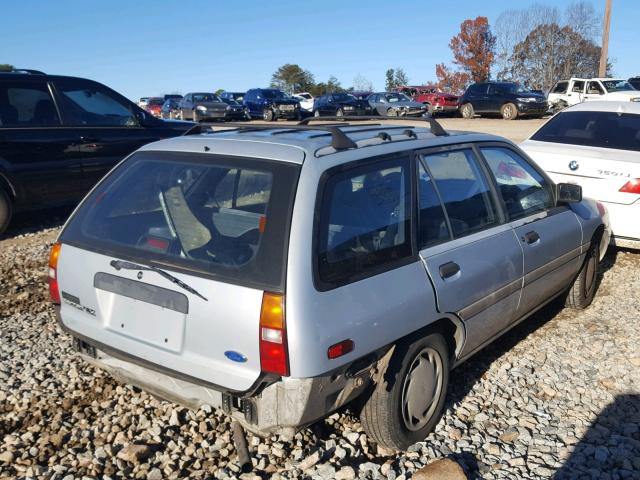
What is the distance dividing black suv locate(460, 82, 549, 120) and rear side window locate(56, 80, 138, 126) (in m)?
21.9

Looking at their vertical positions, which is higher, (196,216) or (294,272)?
(196,216)

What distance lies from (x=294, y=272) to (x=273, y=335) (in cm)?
27

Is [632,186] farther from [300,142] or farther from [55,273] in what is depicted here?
[55,273]

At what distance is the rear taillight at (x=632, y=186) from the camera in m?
5.93

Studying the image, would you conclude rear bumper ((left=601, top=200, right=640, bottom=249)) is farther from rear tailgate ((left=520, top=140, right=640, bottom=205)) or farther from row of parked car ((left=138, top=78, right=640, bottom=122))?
row of parked car ((left=138, top=78, right=640, bottom=122))

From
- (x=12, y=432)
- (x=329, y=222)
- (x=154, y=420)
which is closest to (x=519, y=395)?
(x=329, y=222)

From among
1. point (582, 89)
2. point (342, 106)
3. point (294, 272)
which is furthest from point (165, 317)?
point (582, 89)

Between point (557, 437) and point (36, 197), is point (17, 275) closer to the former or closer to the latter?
point (36, 197)

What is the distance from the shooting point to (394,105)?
95.4 feet

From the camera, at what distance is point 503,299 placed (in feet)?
12.5

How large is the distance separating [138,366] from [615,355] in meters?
3.36

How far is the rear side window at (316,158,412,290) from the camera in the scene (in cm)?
274

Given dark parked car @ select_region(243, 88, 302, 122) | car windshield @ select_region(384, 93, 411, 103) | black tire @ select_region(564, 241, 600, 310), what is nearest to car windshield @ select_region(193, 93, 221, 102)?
dark parked car @ select_region(243, 88, 302, 122)

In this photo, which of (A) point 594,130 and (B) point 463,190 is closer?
(B) point 463,190
